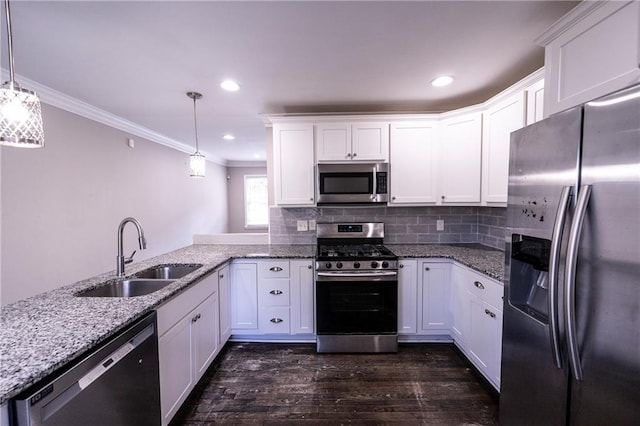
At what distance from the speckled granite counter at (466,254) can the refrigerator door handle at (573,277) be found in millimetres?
826

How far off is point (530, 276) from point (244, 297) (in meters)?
2.32

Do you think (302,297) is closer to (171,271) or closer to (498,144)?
(171,271)

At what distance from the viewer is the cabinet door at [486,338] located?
1.85 meters

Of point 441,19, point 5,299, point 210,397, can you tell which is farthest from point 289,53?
point 5,299

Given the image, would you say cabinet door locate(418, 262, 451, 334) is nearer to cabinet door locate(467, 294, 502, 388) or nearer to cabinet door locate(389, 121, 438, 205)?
cabinet door locate(467, 294, 502, 388)

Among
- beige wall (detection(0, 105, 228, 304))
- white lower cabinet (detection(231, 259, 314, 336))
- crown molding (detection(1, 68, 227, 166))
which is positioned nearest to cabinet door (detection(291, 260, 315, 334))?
white lower cabinet (detection(231, 259, 314, 336))

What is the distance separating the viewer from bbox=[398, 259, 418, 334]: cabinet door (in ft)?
8.36

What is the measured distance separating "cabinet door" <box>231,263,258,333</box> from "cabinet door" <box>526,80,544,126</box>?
2.61 m

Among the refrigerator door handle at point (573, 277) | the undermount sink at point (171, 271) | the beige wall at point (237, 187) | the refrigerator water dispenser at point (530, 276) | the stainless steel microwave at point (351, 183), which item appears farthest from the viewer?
the beige wall at point (237, 187)

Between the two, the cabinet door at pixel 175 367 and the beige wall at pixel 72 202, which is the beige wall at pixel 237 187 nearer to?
the beige wall at pixel 72 202

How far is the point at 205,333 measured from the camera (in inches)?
82.4

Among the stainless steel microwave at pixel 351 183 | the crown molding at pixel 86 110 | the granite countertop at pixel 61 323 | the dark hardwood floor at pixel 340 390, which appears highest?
the crown molding at pixel 86 110

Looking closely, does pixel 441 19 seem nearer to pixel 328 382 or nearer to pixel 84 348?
pixel 84 348

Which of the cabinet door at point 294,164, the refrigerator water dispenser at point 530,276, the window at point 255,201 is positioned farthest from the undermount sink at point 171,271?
the window at point 255,201
